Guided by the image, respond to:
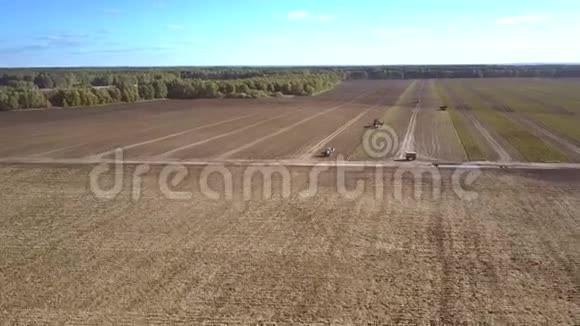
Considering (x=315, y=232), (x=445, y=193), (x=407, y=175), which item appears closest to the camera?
(x=315, y=232)

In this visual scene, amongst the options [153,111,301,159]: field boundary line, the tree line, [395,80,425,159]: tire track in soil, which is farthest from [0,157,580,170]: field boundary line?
the tree line

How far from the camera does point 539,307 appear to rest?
15406 mm

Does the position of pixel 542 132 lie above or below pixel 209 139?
above

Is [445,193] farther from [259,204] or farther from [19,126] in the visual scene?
[19,126]

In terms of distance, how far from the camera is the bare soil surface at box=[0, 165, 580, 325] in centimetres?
1535

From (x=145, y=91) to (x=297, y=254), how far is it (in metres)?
80.1

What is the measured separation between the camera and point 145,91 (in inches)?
3669

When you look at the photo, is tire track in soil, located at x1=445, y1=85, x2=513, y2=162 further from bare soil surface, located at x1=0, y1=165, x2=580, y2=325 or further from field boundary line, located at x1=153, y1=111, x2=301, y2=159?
field boundary line, located at x1=153, y1=111, x2=301, y2=159

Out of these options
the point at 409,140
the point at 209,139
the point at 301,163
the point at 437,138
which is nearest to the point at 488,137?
the point at 437,138

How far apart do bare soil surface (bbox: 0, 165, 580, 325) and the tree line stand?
51.6 meters

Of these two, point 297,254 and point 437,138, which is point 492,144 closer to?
point 437,138

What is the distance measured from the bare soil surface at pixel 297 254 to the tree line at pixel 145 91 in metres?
51.6

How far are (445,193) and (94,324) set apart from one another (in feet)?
64.0

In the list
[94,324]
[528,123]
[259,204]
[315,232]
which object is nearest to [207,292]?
[94,324]
